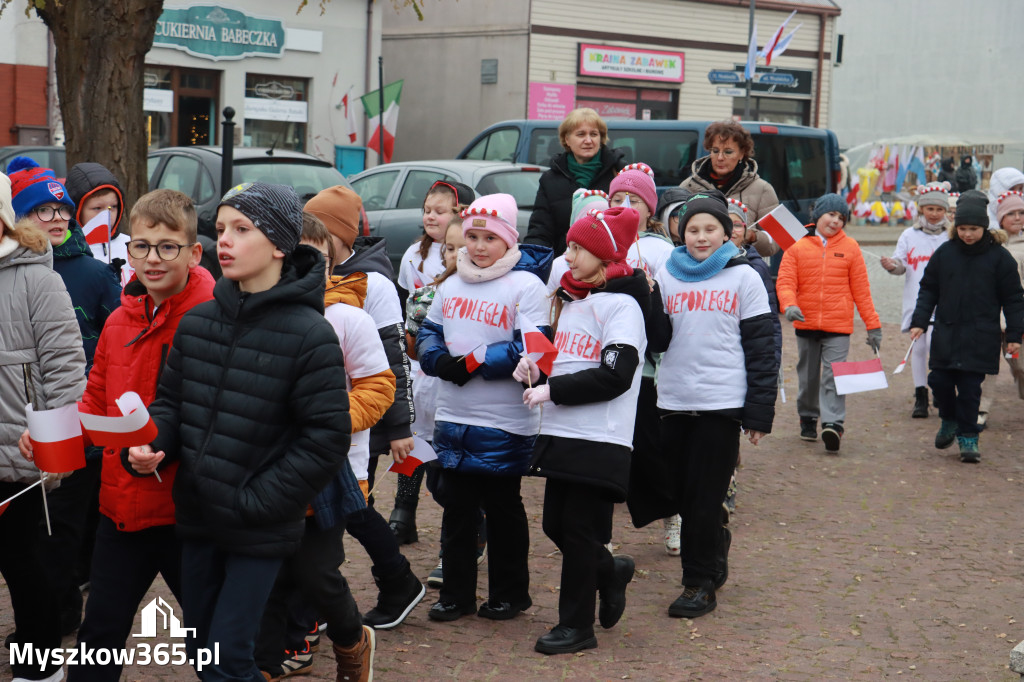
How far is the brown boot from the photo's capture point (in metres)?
4.43

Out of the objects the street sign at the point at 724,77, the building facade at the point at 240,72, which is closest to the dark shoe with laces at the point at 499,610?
the building facade at the point at 240,72

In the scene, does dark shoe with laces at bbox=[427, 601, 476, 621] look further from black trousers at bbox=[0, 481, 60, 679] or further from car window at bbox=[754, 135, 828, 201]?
car window at bbox=[754, 135, 828, 201]

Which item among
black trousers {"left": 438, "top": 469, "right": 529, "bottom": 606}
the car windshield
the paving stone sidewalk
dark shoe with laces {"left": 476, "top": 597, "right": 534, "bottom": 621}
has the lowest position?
the paving stone sidewalk

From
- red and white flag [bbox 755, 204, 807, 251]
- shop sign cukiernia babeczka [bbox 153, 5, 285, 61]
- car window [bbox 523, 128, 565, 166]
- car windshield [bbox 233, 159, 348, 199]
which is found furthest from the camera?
shop sign cukiernia babeczka [bbox 153, 5, 285, 61]

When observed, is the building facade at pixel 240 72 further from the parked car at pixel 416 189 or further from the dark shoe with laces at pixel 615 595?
the dark shoe with laces at pixel 615 595

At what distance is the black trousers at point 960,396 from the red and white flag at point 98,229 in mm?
6283

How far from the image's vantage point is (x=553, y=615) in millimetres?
5648

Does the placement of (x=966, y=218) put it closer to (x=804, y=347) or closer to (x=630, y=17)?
(x=804, y=347)

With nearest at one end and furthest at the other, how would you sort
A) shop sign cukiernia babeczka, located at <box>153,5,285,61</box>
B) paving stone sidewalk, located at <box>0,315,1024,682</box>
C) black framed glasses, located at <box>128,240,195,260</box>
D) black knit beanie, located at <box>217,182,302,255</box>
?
1. black knit beanie, located at <box>217,182,302,255</box>
2. black framed glasses, located at <box>128,240,195,260</box>
3. paving stone sidewalk, located at <box>0,315,1024,682</box>
4. shop sign cukiernia babeczka, located at <box>153,5,285,61</box>

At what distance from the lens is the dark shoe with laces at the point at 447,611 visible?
18.0 feet

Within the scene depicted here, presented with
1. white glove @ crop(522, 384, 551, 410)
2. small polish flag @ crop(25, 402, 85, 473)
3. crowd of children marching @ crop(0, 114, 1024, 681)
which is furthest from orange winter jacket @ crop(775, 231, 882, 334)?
small polish flag @ crop(25, 402, 85, 473)

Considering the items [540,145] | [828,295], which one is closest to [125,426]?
[828,295]

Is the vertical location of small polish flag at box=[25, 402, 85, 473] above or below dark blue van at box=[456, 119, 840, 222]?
below

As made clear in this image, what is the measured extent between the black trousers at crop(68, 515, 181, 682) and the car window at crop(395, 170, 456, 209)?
379 inches
